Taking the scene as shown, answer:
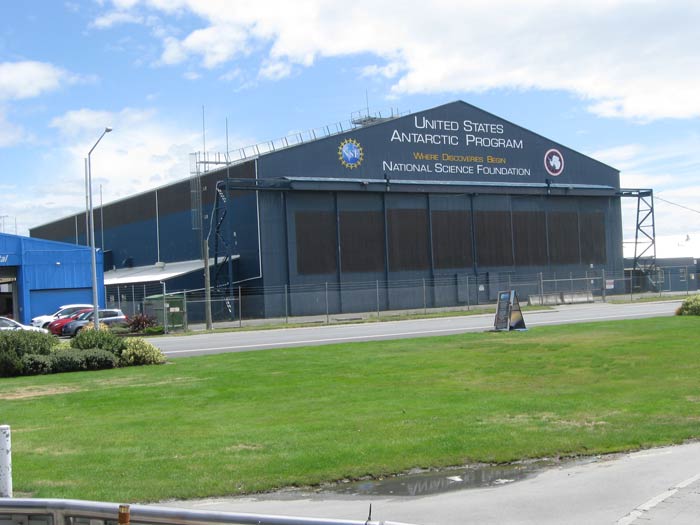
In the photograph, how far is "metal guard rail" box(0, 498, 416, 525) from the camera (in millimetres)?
4836

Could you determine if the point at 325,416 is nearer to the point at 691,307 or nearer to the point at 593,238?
the point at 691,307

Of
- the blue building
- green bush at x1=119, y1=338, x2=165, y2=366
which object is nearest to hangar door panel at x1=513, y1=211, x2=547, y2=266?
the blue building

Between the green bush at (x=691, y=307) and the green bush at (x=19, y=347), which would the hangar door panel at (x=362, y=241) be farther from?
the green bush at (x=19, y=347)

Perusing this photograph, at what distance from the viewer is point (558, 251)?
65.4m

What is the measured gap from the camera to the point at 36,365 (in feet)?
71.8

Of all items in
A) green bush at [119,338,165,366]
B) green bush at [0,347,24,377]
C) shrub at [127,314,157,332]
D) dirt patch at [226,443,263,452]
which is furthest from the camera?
shrub at [127,314,157,332]

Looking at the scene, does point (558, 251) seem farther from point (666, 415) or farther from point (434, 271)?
point (666, 415)

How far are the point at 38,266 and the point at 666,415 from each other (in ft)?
155

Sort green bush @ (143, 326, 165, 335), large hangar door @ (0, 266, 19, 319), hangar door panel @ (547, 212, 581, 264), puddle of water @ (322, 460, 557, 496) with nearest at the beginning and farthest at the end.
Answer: puddle of water @ (322, 460, 557, 496) < green bush @ (143, 326, 165, 335) < large hangar door @ (0, 266, 19, 319) < hangar door panel @ (547, 212, 581, 264)

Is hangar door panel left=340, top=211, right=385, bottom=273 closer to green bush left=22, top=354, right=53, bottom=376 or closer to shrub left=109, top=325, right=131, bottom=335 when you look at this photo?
shrub left=109, top=325, right=131, bottom=335

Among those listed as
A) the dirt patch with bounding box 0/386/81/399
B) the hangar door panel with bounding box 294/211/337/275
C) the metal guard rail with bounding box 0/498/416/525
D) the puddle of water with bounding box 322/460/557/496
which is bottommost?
the puddle of water with bounding box 322/460/557/496

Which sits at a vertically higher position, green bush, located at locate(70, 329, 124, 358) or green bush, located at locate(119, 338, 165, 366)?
green bush, located at locate(70, 329, 124, 358)

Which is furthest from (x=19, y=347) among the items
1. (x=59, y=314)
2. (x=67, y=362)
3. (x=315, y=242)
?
(x=315, y=242)

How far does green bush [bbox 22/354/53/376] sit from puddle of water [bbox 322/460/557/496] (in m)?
15.0
